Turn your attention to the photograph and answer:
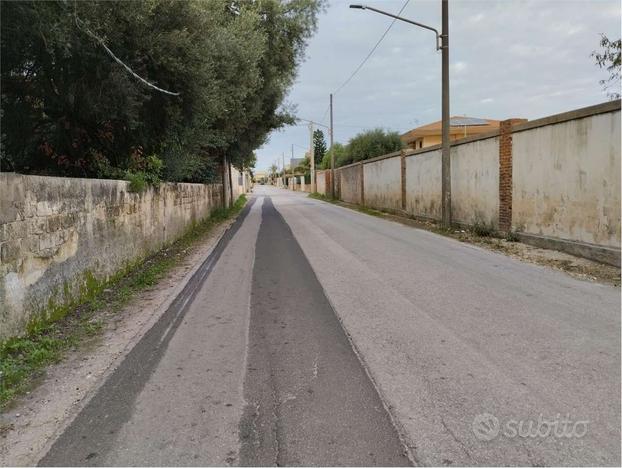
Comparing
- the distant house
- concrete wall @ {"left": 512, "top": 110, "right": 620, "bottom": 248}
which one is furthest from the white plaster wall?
concrete wall @ {"left": 512, "top": 110, "right": 620, "bottom": 248}

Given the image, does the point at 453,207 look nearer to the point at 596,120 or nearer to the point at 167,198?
the point at 596,120

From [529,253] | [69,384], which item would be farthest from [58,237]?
[529,253]

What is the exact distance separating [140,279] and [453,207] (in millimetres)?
11219

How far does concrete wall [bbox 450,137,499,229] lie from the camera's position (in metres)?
13.7

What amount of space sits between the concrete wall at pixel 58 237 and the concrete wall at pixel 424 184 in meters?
11.2

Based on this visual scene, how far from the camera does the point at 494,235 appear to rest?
44.3 ft

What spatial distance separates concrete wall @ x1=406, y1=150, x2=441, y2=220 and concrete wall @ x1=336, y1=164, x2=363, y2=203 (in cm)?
1024

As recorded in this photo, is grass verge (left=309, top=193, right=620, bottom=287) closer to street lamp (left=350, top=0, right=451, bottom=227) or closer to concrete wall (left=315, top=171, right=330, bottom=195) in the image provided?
street lamp (left=350, top=0, right=451, bottom=227)

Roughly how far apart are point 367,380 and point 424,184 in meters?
→ 16.2

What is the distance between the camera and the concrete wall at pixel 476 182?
13.7 m

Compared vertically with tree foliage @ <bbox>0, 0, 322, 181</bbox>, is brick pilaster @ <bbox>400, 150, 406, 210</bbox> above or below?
below

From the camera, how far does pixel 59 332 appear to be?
18.0 ft

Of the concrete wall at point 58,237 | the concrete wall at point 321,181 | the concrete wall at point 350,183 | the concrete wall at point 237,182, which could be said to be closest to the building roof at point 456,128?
→ the concrete wall at point 350,183

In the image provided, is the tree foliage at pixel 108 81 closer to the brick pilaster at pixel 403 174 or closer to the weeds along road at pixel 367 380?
the weeds along road at pixel 367 380
